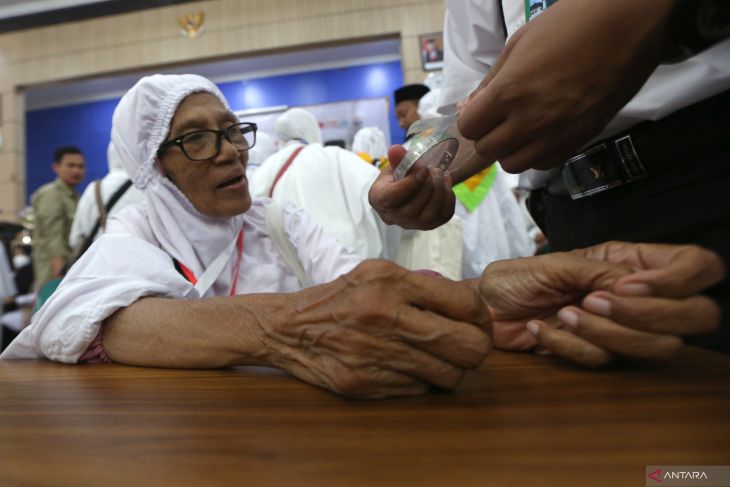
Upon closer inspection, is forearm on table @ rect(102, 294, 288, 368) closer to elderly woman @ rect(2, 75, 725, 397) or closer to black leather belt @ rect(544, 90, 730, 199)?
elderly woman @ rect(2, 75, 725, 397)

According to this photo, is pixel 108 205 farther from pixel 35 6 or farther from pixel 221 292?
pixel 35 6

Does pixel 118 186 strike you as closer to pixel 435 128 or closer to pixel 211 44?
pixel 435 128

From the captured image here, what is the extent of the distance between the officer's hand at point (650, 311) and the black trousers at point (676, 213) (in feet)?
0.90

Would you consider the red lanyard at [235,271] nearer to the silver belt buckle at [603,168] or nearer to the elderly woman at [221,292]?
the elderly woman at [221,292]

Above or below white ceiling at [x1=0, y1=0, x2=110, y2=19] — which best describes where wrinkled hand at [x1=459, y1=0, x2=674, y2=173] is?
below

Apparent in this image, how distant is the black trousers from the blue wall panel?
27.6 ft

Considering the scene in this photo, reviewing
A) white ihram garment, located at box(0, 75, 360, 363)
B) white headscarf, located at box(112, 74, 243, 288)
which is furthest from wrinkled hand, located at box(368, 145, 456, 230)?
white headscarf, located at box(112, 74, 243, 288)

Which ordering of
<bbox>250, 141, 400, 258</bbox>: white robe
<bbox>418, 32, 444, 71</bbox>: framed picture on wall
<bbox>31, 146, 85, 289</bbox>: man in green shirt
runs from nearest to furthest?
1. <bbox>250, 141, 400, 258</bbox>: white robe
2. <bbox>31, 146, 85, 289</bbox>: man in green shirt
3. <bbox>418, 32, 444, 71</bbox>: framed picture on wall

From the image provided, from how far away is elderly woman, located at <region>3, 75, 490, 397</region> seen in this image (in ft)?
1.93

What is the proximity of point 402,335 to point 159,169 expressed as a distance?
1.48 meters

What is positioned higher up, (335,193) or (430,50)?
(430,50)

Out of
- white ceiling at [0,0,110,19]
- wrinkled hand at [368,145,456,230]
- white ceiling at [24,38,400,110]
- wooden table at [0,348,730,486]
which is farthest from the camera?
white ceiling at [24,38,400,110]

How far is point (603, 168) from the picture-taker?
0.96 m

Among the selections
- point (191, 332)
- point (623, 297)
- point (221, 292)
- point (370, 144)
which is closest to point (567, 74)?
point (623, 297)
